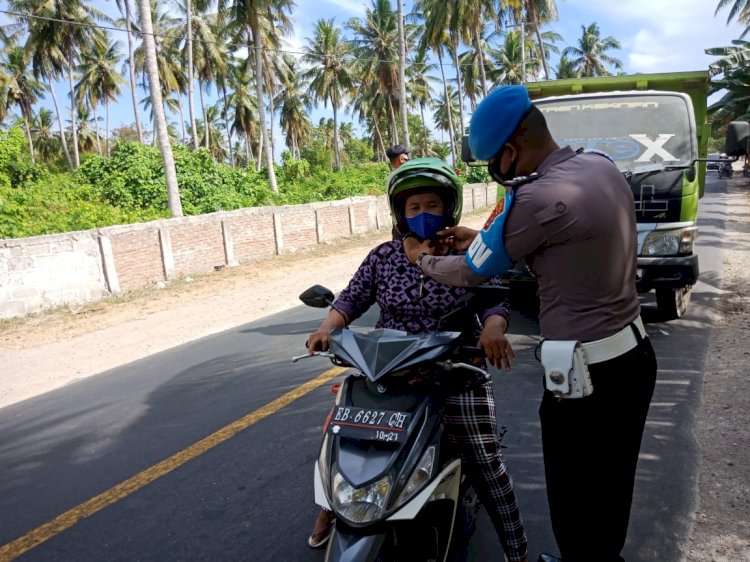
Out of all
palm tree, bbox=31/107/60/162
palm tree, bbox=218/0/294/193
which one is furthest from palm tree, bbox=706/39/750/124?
palm tree, bbox=31/107/60/162

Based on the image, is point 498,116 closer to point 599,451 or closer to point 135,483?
point 599,451

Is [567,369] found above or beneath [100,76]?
beneath

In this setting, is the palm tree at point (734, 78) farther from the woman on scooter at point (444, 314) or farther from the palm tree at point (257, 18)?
the woman on scooter at point (444, 314)

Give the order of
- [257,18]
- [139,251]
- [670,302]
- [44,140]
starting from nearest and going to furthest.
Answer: [670,302] → [139,251] → [257,18] → [44,140]

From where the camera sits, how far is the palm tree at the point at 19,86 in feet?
124

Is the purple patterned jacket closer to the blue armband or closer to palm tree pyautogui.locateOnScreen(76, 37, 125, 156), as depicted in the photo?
the blue armband

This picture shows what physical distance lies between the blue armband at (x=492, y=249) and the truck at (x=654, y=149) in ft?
12.4

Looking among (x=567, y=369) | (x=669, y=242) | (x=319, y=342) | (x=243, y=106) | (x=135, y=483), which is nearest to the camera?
(x=567, y=369)

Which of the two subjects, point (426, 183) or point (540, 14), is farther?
point (540, 14)

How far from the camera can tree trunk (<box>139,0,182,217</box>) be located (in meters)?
12.8

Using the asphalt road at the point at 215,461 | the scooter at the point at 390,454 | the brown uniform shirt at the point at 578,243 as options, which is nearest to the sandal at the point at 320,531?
the asphalt road at the point at 215,461

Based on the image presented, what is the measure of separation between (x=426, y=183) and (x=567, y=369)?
92 cm

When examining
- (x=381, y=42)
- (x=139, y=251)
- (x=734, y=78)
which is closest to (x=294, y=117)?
(x=381, y=42)

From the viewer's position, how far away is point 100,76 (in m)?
38.3
